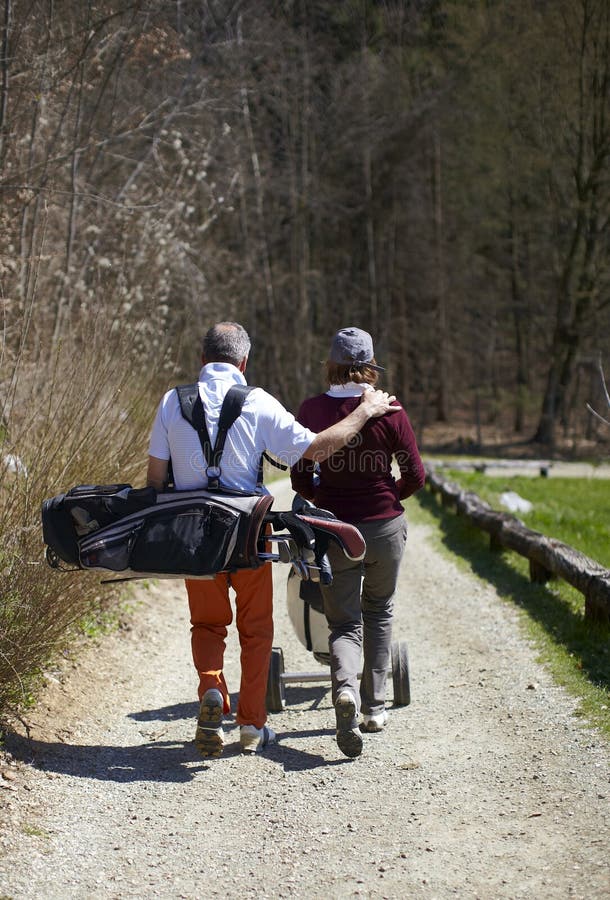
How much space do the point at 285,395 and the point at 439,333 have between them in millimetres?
11110

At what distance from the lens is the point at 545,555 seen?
8750mm

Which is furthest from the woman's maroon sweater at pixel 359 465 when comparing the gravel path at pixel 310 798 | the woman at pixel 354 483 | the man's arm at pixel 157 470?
the gravel path at pixel 310 798

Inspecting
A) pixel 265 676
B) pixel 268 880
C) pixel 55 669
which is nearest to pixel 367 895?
pixel 268 880

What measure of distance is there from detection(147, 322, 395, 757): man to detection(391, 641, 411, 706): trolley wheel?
0.96 m

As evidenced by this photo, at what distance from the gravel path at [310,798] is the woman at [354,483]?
1.93ft

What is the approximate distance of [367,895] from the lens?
3.72 meters

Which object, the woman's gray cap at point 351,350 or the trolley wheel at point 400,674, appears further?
the trolley wheel at point 400,674

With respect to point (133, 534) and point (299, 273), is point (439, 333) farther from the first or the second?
point (133, 534)

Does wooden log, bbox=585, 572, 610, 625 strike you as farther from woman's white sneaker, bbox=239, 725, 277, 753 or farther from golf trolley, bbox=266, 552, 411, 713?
woman's white sneaker, bbox=239, 725, 277, 753

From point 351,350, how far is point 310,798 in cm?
211

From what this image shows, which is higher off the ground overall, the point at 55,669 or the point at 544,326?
the point at 544,326

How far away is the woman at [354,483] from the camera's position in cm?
532

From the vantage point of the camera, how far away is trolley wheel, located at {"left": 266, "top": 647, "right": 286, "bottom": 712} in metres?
6.02

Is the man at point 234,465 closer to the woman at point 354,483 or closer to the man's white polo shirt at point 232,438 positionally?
the man's white polo shirt at point 232,438
